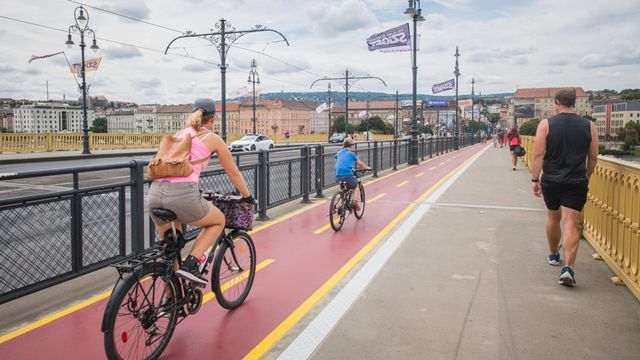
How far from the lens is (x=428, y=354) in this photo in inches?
141

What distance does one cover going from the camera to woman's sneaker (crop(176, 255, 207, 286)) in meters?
3.62

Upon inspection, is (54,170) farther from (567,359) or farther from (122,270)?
(567,359)

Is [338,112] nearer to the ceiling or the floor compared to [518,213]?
nearer to the ceiling

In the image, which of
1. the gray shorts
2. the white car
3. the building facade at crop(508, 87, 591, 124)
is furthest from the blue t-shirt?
the building facade at crop(508, 87, 591, 124)

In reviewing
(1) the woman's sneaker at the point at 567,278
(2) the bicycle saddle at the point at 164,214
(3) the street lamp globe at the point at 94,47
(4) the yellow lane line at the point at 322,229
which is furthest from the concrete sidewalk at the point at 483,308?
(3) the street lamp globe at the point at 94,47

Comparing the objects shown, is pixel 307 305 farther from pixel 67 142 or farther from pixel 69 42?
pixel 67 142

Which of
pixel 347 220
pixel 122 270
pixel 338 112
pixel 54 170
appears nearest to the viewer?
pixel 122 270

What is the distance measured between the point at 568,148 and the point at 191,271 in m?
3.76

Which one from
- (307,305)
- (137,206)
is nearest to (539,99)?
(137,206)

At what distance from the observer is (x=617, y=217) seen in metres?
5.38

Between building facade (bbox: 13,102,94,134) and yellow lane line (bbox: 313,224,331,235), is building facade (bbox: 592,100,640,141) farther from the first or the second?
building facade (bbox: 13,102,94,134)

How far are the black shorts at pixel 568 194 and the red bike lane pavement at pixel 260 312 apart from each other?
7.42 ft

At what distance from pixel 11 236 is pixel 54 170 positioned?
0.74 m

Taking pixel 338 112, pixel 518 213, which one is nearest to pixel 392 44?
pixel 518 213
